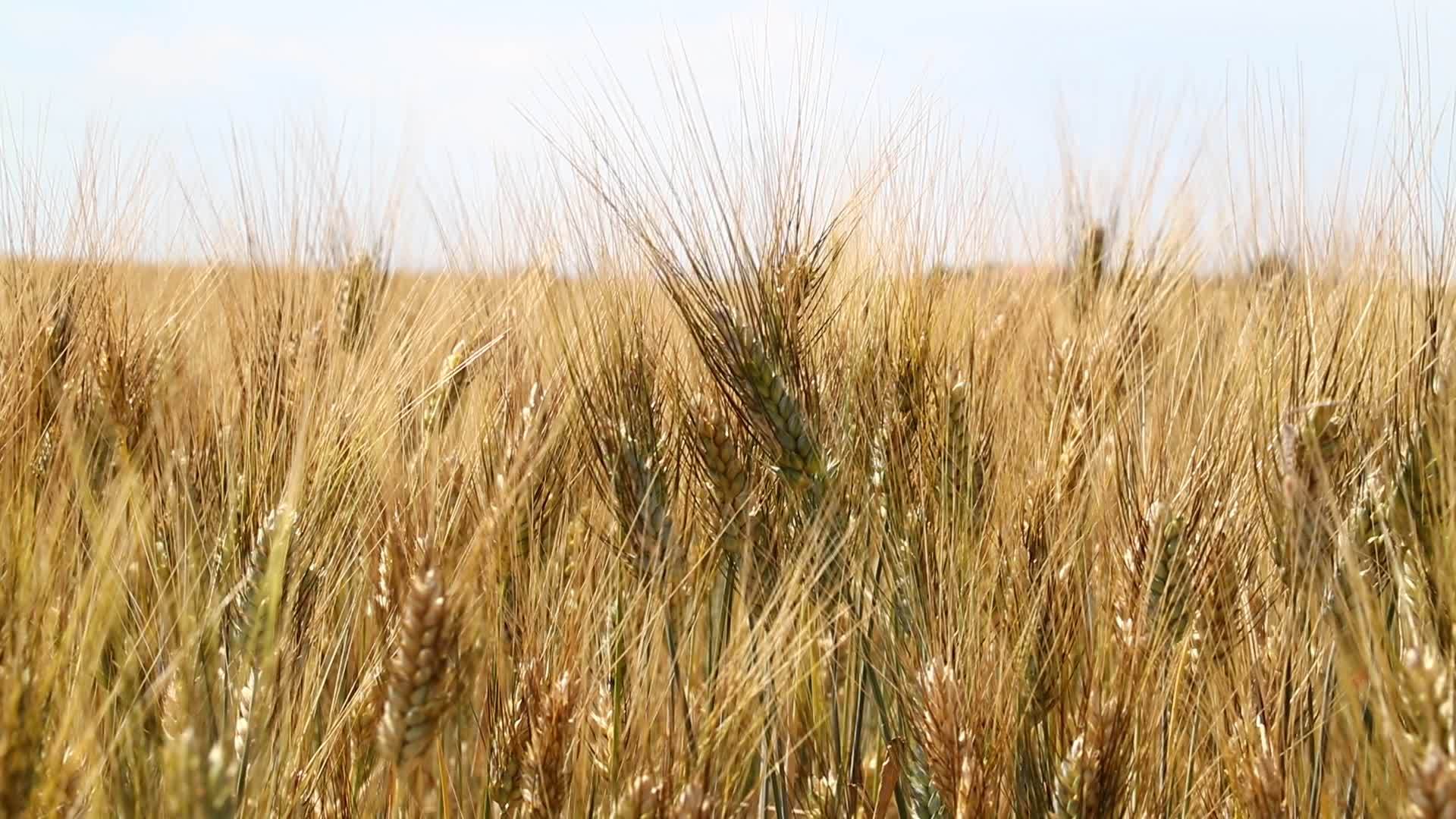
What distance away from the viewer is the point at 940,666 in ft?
3.90

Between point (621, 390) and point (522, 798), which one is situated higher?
point (621, 390)

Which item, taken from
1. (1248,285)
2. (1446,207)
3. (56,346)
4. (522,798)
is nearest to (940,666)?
(522,798)

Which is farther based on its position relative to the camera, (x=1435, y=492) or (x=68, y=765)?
(x=1435, y=492)

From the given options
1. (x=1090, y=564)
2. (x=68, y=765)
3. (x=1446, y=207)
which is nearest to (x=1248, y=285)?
(x=1446, y=207)

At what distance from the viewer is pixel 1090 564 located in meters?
1.72

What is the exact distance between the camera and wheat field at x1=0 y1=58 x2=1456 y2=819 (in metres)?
1.05

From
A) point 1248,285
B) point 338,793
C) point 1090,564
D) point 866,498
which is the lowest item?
point 338,793

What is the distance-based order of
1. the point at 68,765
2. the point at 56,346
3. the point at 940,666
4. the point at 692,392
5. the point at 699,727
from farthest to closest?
1. the point at 56,346
2. the point at 692,392
3. the point at 940,666
4. the point at 699,727
5. the point at 68,765

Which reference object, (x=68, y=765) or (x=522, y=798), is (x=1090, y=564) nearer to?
(x=522, y=798)

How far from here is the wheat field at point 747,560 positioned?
3.45 feet

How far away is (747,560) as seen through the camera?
4.72 feet

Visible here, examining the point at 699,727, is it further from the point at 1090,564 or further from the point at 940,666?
the point at 1090,564

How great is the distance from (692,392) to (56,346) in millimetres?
1216

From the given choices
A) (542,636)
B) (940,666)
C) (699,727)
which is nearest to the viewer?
(699,727)
